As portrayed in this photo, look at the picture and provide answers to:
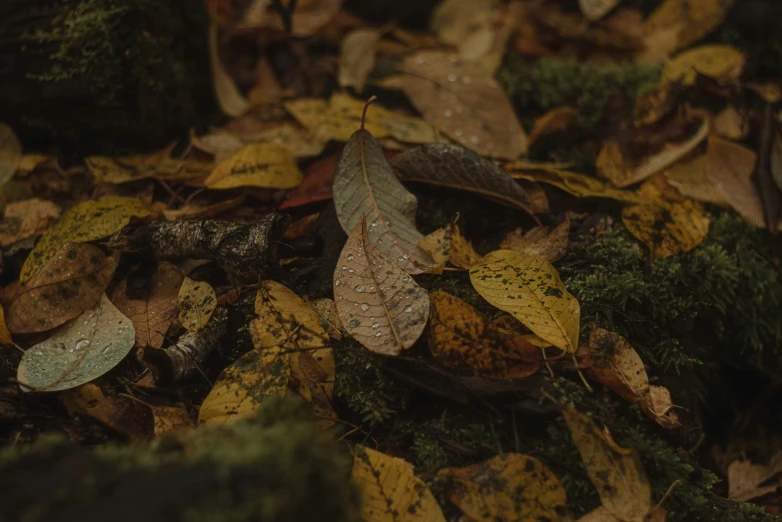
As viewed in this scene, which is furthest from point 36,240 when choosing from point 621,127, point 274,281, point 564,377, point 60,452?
point 621,127

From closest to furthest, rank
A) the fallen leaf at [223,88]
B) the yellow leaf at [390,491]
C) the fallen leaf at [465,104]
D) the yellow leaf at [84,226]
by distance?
the yellow leaf at [390,491] < the yellow leaf at [84,226] < the fallen leaf at [465,104] < the fallen leaf at [223,88]

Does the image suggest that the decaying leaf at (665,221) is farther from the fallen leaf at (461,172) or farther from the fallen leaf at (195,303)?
the fallen leaf at (195,303)

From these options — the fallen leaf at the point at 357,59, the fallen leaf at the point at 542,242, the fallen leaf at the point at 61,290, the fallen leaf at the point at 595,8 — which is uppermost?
the fallen leaf at the point at 595,8

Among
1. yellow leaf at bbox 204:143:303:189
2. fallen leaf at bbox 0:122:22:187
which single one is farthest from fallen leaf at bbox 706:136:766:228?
fallen leaf at bbox 0:122:22:187

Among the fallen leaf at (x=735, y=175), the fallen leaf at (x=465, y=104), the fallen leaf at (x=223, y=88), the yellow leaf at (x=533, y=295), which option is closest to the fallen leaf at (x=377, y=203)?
the yellow leaf at (x=533, y=295)

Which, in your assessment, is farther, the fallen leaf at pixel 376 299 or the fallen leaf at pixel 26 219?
the fallen leaf at pixel 26 219

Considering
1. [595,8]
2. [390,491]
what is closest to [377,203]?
[390,491]

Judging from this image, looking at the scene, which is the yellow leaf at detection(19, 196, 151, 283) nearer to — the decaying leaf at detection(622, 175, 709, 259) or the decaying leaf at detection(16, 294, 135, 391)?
the decaying leaf at detection(16, 294, 135, 391)
